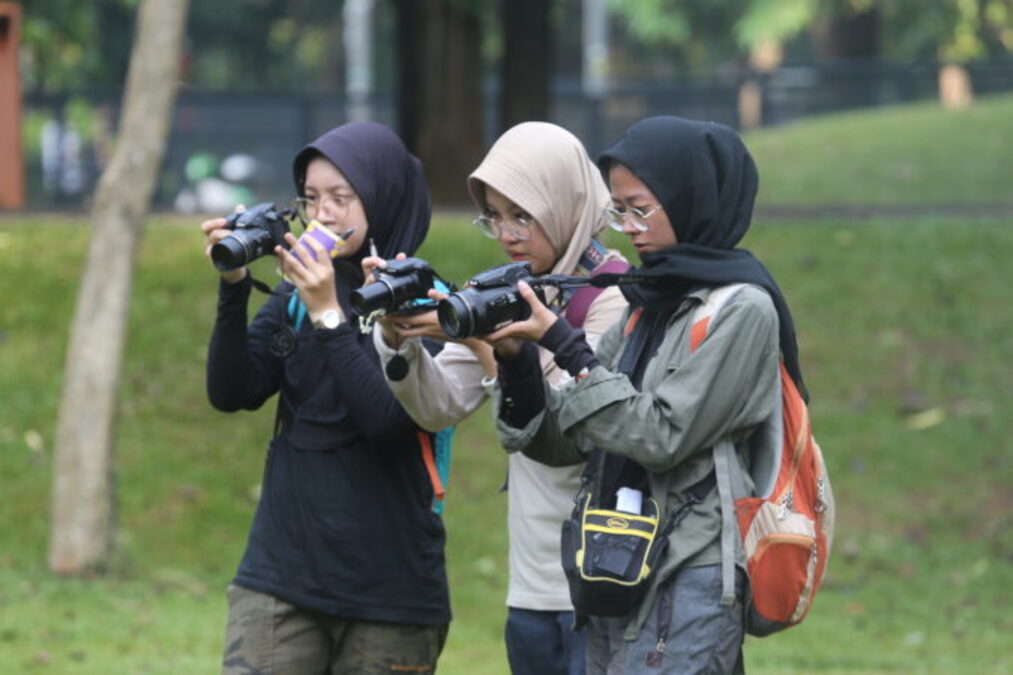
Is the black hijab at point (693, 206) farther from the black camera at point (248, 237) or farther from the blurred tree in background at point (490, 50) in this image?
the blurred tree in background at point (490, 50)

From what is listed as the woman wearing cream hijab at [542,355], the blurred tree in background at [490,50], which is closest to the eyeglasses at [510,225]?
the woman wearing cream hijab at [542,355]

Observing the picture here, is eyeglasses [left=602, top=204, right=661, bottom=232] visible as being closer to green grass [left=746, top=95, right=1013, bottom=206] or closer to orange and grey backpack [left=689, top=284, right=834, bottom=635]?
orange and grey backpack [left=689, top=284, right=834, bottom=635]

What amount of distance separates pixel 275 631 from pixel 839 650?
203 inches

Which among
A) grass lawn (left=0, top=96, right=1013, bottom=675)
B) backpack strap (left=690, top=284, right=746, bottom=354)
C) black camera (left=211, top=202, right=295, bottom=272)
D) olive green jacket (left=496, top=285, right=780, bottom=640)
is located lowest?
grass lawn (left=0, top=96, right=1013, bottom=675)

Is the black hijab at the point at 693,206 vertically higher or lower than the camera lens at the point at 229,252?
higher

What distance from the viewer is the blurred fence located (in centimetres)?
2247

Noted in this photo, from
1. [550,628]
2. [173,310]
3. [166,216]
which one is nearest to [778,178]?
[166,216]

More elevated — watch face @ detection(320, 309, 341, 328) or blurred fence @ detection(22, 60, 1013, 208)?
watch face @ detection(320, 309, 341, 328)

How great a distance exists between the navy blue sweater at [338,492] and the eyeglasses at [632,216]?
0.74 metres

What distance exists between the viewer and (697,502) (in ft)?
12.4

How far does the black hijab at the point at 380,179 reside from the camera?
444cm

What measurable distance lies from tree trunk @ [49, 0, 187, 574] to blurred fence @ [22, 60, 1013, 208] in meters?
12.3

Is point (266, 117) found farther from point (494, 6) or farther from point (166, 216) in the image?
point (166, 216)

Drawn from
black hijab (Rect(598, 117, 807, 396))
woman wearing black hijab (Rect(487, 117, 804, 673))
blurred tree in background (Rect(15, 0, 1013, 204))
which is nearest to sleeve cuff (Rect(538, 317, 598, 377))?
woman wearing black hijab (Rect(487, 117, 804, 673))
